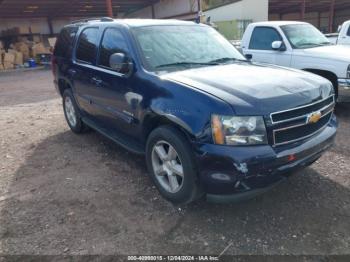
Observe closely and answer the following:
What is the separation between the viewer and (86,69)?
15.5 feet

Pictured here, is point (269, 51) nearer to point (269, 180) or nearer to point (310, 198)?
point (310, 198)

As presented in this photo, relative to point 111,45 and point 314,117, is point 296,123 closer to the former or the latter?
point 314,117

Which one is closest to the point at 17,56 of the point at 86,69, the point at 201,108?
the point at 86,69

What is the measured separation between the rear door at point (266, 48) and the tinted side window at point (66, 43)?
375cm

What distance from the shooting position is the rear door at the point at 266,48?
681 centimetres

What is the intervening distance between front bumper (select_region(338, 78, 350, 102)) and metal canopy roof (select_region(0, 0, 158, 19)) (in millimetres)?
20459

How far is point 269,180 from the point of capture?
284 centimetres

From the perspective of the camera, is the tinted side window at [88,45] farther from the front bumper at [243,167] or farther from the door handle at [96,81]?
the front bumper at [243,167]

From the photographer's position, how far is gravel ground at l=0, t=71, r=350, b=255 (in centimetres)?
290

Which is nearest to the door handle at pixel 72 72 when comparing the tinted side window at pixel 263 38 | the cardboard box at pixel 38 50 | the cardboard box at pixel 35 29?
the tinted side window at pixel 263 38

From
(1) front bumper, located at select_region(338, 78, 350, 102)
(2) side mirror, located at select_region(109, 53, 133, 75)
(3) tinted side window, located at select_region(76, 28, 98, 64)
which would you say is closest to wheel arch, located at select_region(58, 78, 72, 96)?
(3) tinted side window, located at select_region(76, 28, 98, 64)

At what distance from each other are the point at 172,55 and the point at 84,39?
184 centimetres

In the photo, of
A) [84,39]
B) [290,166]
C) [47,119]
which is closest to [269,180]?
[290,166]

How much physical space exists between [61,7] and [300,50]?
2155cm
